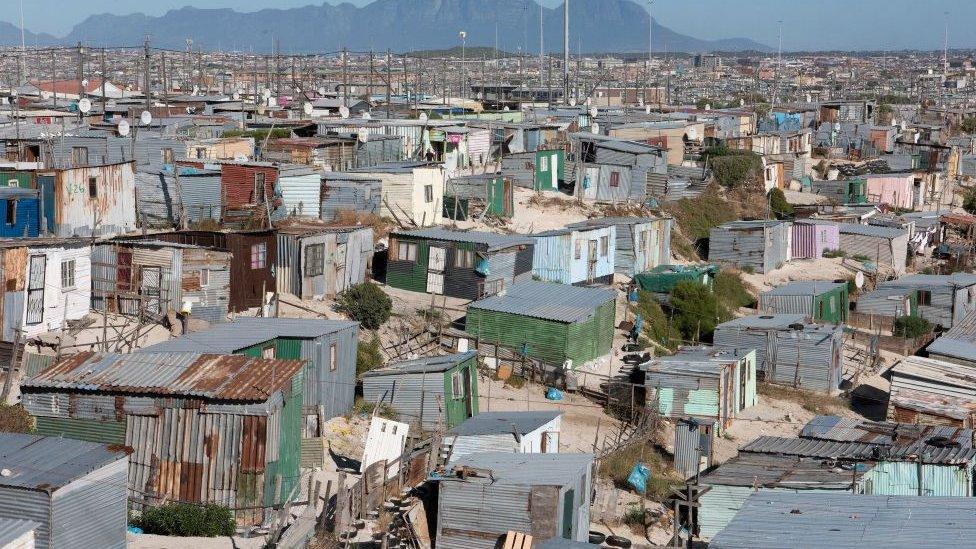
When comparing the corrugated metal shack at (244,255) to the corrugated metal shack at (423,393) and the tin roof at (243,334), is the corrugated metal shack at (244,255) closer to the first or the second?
the tin roof at (243,334)

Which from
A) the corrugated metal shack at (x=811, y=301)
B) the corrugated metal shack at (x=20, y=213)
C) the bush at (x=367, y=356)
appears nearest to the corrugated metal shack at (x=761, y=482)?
the bush at (x=367, y=356)

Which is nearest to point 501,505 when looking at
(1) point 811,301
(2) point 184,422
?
(2) point 184,422

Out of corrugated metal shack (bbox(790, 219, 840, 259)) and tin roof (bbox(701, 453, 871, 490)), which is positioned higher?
corrugated metal shack (bbox(790, 219, 840, 259))

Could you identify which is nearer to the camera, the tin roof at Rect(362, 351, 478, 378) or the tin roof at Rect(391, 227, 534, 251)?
the tin roof at Rect(362, 351, 478, 378)

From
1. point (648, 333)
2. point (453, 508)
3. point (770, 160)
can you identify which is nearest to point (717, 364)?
point (648, 333)

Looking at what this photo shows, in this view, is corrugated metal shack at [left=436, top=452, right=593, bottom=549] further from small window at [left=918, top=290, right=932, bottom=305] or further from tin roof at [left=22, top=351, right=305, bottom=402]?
small window at [left=918, top=290, right=932, bottom=305]

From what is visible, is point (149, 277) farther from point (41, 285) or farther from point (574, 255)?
point (574, 255)

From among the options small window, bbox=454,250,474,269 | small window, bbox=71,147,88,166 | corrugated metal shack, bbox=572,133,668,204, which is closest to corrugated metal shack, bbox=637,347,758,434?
small window, bbox=454,250,474,269

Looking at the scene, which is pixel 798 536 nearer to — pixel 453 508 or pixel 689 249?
pixel 453 508
